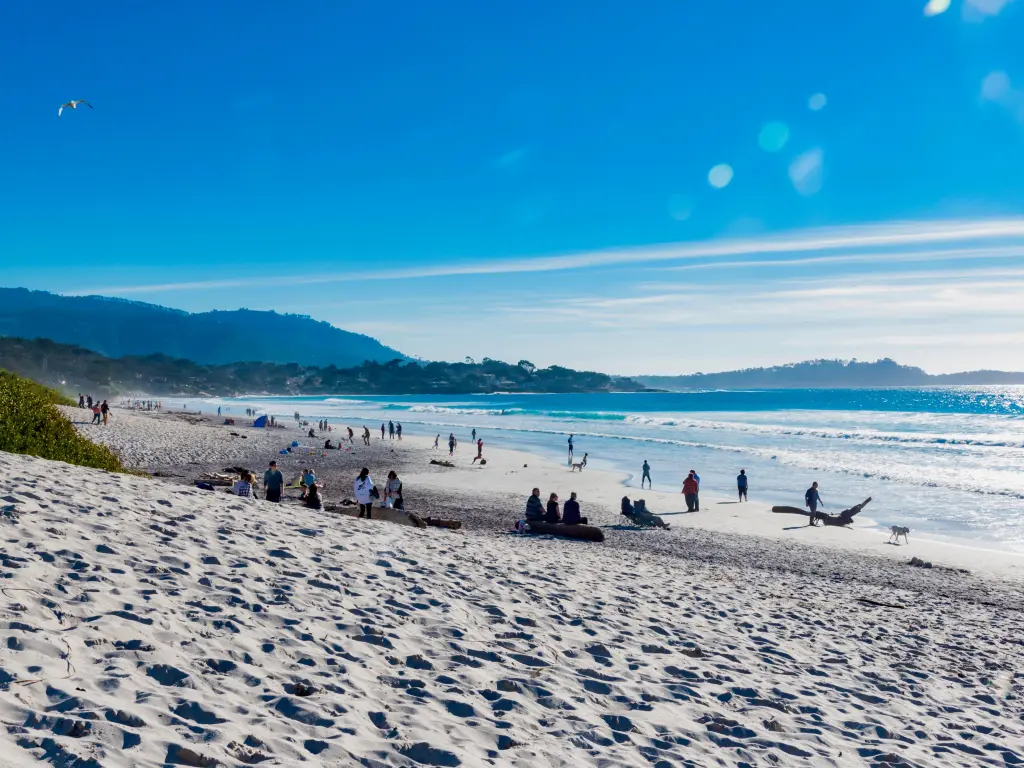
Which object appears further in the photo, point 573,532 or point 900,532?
point 900,532

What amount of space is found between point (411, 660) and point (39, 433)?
42.6 feet

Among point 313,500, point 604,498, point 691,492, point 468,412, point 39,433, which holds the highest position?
point 39,433

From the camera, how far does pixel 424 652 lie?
5.89 m

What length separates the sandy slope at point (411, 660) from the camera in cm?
414

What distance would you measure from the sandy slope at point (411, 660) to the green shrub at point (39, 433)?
17.3ft

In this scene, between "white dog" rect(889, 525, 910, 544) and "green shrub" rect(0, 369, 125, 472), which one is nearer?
"green shrub" rect(0, 369, 125, 472)

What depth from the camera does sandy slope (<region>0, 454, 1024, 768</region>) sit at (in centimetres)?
414

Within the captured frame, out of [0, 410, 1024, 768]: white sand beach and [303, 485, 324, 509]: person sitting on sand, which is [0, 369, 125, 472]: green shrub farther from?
[303, 485, 324, 509]: person sitting on sand

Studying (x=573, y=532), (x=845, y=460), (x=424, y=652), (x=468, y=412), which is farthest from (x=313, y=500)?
(x=468, y=412)

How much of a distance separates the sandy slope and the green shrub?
528 cm

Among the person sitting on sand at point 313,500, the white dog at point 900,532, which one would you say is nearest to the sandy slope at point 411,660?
the person sitting on sand at point 313,500

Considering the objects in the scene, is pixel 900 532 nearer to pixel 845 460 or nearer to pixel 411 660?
pixel 411 660

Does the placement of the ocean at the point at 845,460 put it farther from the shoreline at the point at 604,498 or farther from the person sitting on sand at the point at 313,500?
the person sitting on sand at the point at 313,500

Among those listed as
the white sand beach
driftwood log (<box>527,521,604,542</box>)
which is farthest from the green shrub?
driftwood log (<box>527,521,604,542</box>)
